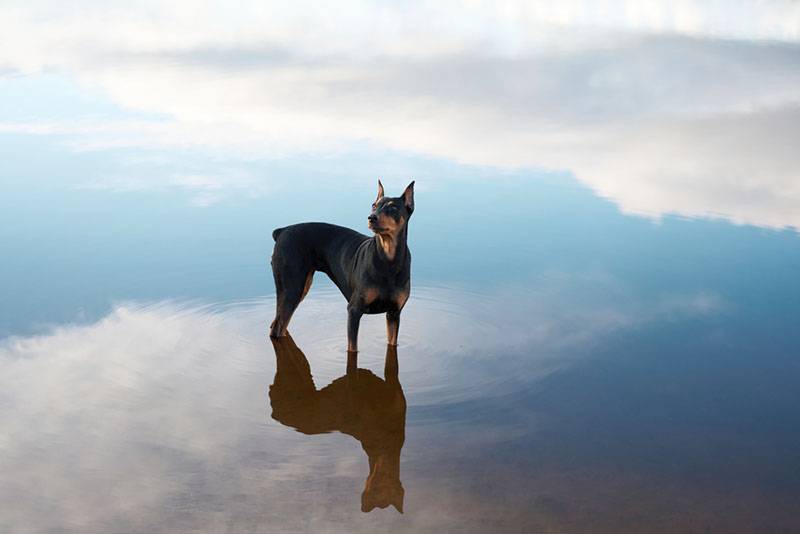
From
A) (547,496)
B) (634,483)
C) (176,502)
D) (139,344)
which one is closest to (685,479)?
(634,483)

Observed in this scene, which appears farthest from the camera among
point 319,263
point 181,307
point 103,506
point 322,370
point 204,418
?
point 181,307

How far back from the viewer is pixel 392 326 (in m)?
8.37

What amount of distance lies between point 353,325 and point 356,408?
1.02 meters

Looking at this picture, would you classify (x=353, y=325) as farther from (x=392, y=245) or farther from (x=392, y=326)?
(x=392, y=245)

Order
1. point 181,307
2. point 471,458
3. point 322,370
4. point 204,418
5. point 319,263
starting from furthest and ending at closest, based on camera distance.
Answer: point 181,307
point 319,263
point 322,370
point 204,418
point 471,458

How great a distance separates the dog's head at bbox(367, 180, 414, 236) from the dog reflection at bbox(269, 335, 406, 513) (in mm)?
1160

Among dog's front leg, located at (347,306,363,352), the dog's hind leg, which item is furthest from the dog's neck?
the dog's hind leg

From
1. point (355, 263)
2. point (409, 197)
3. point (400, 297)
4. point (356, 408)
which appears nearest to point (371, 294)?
point (400, 297)

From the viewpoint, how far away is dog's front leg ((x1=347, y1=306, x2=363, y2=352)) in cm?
Answer: 815

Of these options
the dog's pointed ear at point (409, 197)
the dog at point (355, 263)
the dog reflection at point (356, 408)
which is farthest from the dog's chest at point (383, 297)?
the dog's pointed ear at point (409, 197)

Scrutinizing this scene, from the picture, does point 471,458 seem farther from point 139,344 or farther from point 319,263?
point 139,344

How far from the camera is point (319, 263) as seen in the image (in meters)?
8.73

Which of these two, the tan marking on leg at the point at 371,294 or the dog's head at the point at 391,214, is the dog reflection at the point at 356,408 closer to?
the tan marking on leg at the point at 371,294

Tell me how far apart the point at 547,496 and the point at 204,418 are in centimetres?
260
